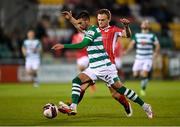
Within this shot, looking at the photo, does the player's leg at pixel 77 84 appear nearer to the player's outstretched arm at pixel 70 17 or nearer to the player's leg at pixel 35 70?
the player's outstretched arm at pixel 70 17

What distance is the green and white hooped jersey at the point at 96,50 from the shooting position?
12977mm

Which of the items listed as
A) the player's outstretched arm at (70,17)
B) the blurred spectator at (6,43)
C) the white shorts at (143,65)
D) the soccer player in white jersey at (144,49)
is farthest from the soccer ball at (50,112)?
the blurred spectator at (6,43)

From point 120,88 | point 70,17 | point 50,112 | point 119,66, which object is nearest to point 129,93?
point 120,88

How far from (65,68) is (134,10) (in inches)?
285

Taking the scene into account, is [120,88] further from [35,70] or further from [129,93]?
[35,70]

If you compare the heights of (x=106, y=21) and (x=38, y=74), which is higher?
(x=106, y=21)

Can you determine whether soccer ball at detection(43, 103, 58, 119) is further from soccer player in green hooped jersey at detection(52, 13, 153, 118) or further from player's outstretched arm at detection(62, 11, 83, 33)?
player's outstretched arm at detection(62, 11, 83, 33)

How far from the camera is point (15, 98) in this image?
1916cm

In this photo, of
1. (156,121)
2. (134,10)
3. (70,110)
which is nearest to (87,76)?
(70,110)

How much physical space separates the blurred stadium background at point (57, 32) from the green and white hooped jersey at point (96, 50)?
1657 cm

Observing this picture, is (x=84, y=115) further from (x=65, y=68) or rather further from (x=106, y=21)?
(x=65, y=68)

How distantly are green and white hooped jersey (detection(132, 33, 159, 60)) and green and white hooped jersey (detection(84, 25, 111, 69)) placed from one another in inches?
342

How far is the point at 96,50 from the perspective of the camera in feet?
42.9

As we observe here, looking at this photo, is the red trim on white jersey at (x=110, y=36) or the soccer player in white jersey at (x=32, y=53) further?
the soccer player in white jersey at (x=32, y=53)
